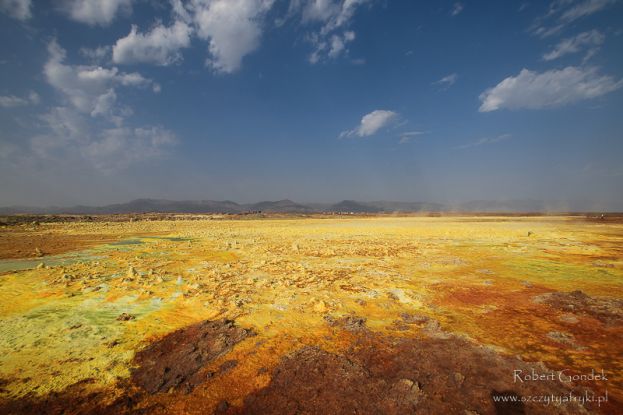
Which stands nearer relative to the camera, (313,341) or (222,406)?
(222,406)

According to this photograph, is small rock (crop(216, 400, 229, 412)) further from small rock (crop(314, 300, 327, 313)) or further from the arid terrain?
small rock (crop(314, 300, 327, 313))

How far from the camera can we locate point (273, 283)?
838 centimetres

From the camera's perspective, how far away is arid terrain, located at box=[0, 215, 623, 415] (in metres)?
3.46

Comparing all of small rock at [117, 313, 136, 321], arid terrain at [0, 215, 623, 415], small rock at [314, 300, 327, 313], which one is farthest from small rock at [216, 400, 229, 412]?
small rock at [117, 313, 136, 321]

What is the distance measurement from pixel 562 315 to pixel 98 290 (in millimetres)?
11145

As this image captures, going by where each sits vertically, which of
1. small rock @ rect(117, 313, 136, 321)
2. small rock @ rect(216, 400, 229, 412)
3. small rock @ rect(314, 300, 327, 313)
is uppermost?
small rock @ rect(314, 300, 327, 313)

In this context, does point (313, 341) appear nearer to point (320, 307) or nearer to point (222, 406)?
point (320, 307)

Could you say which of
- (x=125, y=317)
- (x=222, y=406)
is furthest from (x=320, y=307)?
(x=125, y=317)

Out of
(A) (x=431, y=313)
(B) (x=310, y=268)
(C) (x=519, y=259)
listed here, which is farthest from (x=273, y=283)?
(C) (x=519, y=259)

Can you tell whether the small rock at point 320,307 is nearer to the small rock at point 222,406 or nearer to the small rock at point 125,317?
the small rock at point 222,406

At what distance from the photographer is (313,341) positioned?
16.2 ft

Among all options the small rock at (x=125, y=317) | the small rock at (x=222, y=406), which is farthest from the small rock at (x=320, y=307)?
the small rock at (x=125, y=317)

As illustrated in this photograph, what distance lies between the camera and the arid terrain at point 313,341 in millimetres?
3455

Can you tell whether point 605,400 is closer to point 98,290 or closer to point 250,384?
point 250,384
